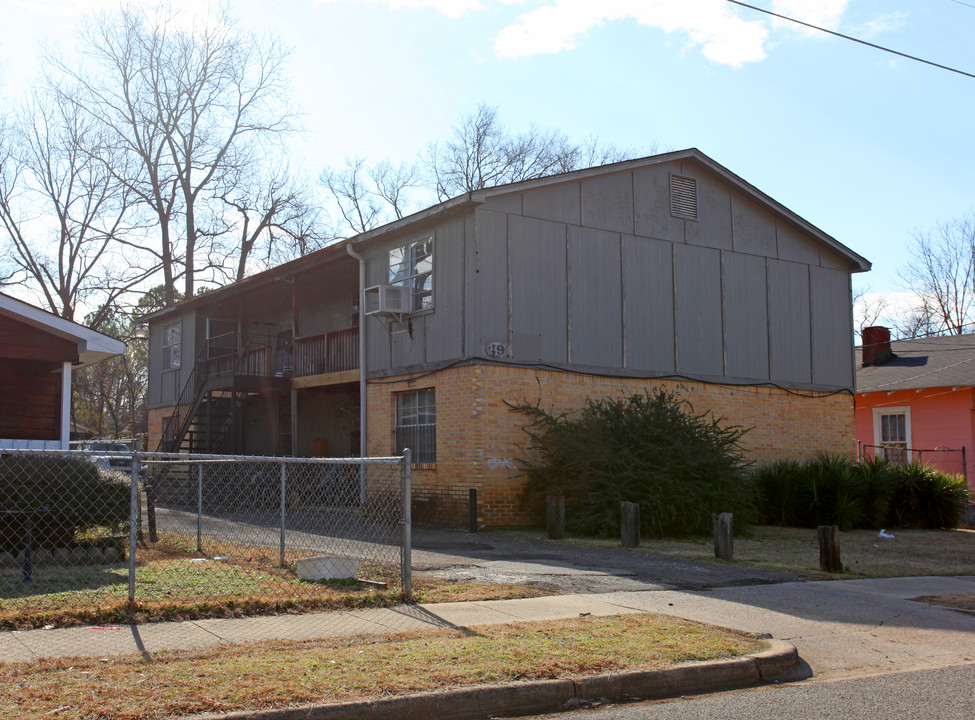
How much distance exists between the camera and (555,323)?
18.3 metres

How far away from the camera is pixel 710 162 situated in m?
20.6

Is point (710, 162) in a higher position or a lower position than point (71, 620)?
higher

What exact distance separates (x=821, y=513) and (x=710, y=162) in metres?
7.95

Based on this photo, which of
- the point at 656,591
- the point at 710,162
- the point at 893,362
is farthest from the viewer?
the point at 893,362

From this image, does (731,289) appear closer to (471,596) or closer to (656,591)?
(656,591)

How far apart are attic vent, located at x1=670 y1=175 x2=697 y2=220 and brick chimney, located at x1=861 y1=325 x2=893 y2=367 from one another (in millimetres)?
14052

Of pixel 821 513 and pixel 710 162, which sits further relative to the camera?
pixel 710 162

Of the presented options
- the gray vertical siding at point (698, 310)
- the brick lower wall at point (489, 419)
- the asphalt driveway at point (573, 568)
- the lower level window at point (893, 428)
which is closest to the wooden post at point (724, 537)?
the asphalt driveway at point (573, 568)

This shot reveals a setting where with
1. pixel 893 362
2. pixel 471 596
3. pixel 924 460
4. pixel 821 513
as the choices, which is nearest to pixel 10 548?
pixel 471 596

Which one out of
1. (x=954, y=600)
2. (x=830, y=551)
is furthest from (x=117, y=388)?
(x=954, y=600)

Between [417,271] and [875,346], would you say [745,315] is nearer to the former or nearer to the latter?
[417,271]

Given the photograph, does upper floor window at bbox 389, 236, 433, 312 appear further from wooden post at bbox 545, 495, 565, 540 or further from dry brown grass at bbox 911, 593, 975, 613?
dry brown grass at bbox 911, 593, 975, 613

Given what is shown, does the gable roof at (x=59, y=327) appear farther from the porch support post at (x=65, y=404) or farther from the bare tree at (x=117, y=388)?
the bare tree at (x=117, y=388)

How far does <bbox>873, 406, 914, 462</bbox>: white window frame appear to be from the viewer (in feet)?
89.9
